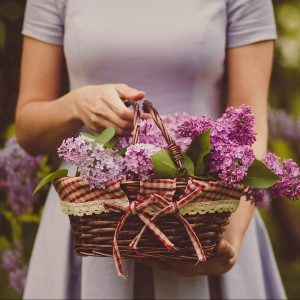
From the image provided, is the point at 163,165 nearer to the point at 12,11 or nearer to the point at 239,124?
the point at 239,124

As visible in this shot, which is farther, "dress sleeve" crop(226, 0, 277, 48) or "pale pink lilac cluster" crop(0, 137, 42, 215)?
"pale pink lilac cluster" crop(0, 137, 42, 215)

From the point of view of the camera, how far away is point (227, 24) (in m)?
1.66

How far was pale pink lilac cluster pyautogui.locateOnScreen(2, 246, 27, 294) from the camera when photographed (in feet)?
7.41

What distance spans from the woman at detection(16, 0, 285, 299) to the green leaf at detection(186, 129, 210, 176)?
34cm

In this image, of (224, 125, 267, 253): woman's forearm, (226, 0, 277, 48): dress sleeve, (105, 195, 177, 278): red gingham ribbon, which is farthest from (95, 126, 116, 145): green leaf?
(226, 0, 277, 48): dress sleeve

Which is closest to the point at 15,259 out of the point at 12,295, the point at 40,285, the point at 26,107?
the point at 40,285

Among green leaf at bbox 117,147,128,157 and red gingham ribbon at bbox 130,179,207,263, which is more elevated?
green leaf at bbox 117,147,128,157

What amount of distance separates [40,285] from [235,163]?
73 centimetres

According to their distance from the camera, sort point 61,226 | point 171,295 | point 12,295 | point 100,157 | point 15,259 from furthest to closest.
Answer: point 12,295
point 15,259
point 61,226
point 171,295
point 100,157

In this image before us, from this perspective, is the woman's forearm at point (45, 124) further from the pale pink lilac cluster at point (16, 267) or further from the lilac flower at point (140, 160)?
the pale pink lilac cluster at point (16, 267)

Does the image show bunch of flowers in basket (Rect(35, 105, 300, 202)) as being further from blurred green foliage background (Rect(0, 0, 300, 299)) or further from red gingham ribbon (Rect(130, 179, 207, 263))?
blurred green foliage background (Rect(0, 0, 300, 299))

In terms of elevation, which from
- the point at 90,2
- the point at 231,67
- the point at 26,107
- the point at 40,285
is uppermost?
the point at 90,2

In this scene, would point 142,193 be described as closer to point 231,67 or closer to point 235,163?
point 235,163

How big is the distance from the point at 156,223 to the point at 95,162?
144mm
